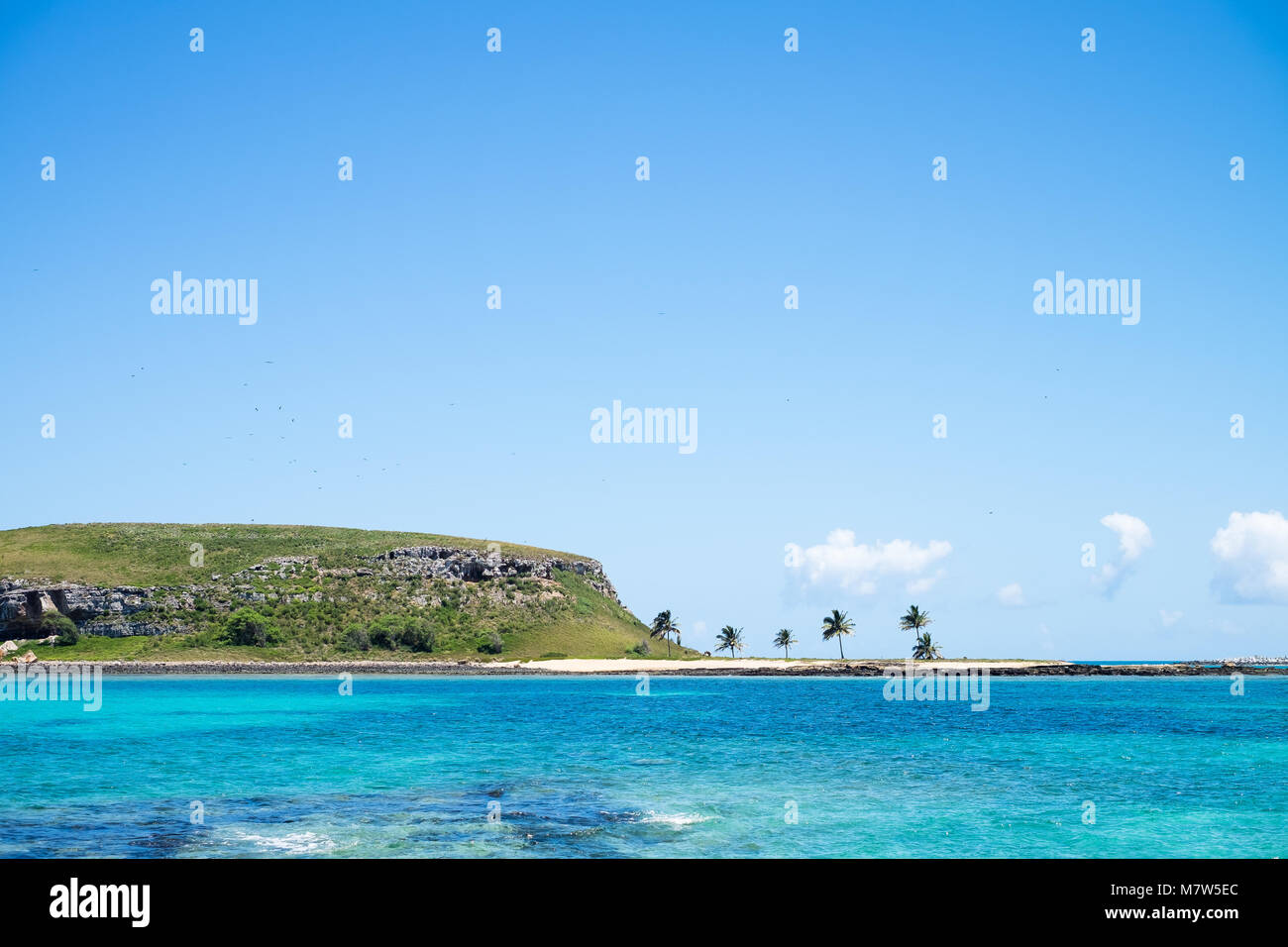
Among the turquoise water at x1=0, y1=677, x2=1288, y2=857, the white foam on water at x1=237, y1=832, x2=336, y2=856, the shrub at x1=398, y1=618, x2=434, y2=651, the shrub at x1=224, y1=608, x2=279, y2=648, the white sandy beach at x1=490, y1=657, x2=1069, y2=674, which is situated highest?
the white foam on water at x1=237, y1=832, x2=336, y2=856

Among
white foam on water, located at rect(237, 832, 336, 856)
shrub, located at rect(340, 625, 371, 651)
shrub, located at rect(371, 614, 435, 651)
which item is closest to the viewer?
white foam on water, located at rect(237, 832, 336, 856)

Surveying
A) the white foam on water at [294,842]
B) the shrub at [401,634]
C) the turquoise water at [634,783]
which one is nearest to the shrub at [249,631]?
the shrub at [401,634]

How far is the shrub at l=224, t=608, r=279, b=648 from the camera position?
162500mm

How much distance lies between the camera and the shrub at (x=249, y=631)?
6398 inches

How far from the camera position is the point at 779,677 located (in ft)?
595

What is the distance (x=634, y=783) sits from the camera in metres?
38.9

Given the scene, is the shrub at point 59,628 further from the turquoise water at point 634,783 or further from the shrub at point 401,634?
the turquoise water at point 634,783

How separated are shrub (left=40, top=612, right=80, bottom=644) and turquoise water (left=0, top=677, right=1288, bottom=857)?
8678 centimetres

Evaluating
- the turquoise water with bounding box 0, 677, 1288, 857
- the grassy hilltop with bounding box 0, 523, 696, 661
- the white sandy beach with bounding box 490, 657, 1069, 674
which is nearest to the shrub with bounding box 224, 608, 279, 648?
the grassy hilltop with bounding box 0, 523, 696, 661

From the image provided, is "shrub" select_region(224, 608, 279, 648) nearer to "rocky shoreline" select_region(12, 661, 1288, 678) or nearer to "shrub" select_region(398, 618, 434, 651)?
"rocky shoreline" select_region(12, 661, 1288, 678)

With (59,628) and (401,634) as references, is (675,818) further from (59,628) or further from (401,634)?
(59,628)
